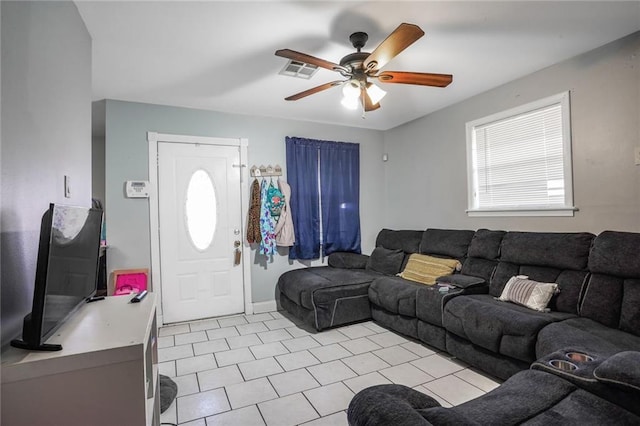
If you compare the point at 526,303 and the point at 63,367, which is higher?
the point at 63,367

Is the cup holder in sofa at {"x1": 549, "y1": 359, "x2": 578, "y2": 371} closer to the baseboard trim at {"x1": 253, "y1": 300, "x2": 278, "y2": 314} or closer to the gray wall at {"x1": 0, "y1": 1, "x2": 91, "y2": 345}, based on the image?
the gray wall at {"x1": 0, "y1": 1, "x2": 91, "y2": 345}

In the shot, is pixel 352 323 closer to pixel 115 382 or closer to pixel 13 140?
pixel 115 382

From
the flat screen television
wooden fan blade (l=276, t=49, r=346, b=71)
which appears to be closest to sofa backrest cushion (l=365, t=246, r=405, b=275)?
wooden fan blade (l=276, t=49, r=346, b=71)

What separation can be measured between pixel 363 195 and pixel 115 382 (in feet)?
13.9

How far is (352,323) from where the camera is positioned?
3.71m

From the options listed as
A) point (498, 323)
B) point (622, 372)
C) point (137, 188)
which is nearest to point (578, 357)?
point (622, 372)

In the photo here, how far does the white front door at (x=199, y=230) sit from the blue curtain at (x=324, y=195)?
30.9 inches

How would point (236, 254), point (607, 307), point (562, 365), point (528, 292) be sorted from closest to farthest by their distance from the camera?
point (562, 365), point (607, 307), point (528, 292), point (236, 254)

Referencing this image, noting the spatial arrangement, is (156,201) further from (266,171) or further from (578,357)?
(578,357)

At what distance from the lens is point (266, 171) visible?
420 cm

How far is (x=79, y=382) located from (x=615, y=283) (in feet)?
10.1

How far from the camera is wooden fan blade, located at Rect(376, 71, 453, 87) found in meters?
2.32

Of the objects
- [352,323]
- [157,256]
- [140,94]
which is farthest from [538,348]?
[140,94]

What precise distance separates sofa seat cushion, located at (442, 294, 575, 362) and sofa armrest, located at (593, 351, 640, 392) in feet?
2.61
